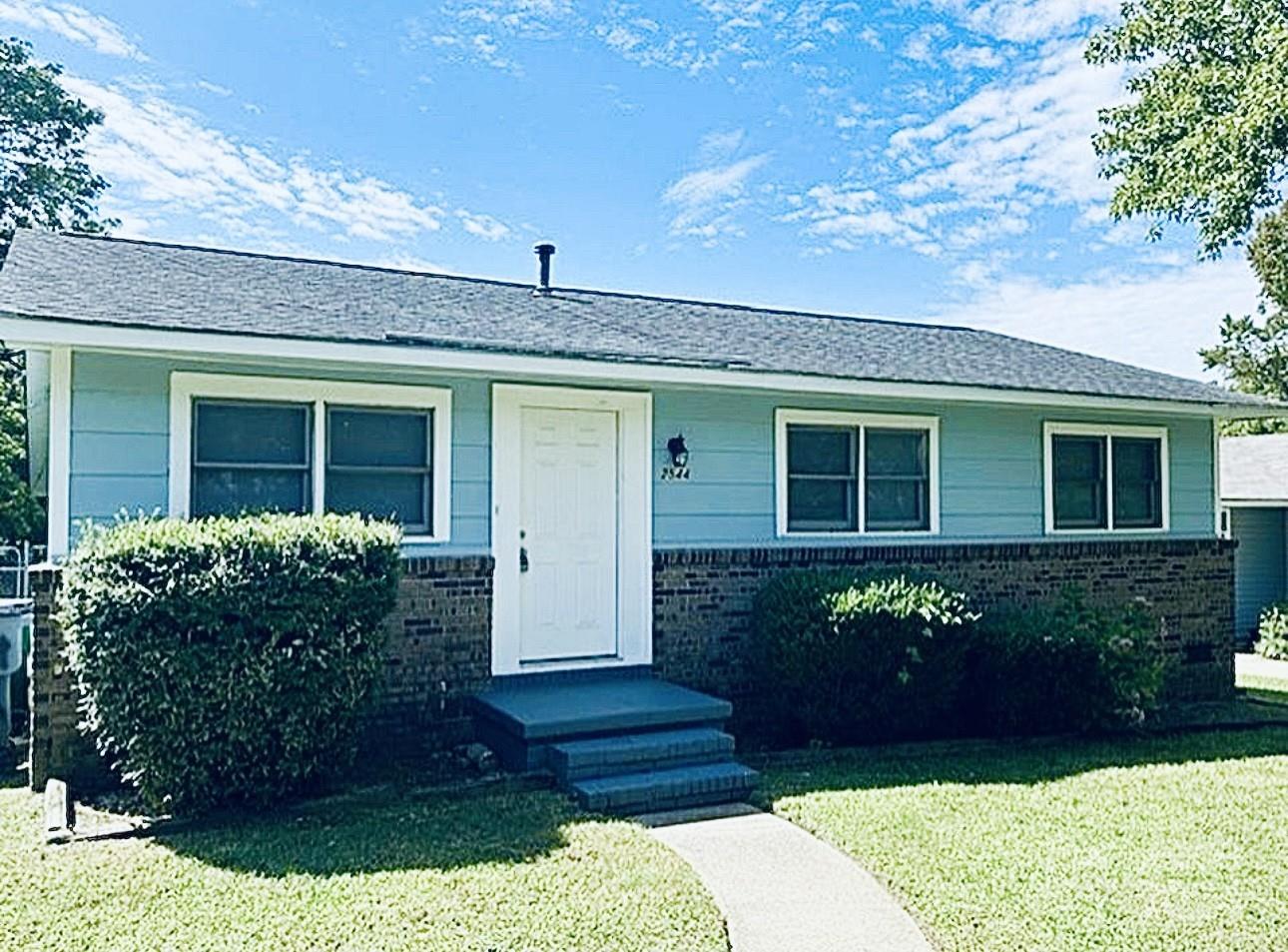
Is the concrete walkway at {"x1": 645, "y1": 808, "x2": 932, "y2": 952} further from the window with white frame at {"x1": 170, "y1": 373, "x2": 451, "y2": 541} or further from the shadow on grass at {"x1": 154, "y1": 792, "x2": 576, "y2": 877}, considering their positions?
the window with white frame at {"x1": 170, "y1": 373, "x2": 451, "y2": 541}

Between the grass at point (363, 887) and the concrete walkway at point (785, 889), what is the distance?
0.55 ft

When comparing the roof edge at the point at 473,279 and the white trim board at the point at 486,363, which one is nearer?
the white trim board at the point at 486,363

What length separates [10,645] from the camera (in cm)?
760

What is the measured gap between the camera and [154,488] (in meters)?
6.43

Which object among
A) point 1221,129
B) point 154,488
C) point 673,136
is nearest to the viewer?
point 154,488

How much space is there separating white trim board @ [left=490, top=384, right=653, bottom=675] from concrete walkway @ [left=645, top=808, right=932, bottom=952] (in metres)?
2.17

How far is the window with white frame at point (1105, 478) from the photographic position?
977 centimetres

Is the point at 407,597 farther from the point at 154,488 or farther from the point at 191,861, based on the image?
the point at 191,861

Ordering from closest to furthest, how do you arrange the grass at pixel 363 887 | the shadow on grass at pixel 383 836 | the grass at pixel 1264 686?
the grass at pixel 363 887, the shadow on grass at pixel 383 836, the grass at pixel 1264 686

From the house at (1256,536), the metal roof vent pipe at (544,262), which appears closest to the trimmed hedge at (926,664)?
the metal roof vent pipe at (544,262)

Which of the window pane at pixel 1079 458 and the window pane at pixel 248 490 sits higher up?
the window pane at pixel 1079 458

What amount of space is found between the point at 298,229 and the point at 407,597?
12375 millimetres

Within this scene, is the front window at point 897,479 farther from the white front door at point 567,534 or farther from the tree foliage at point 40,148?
the tree foliage at point 40,148

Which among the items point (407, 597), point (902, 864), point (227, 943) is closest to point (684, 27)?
point (407, 597)
